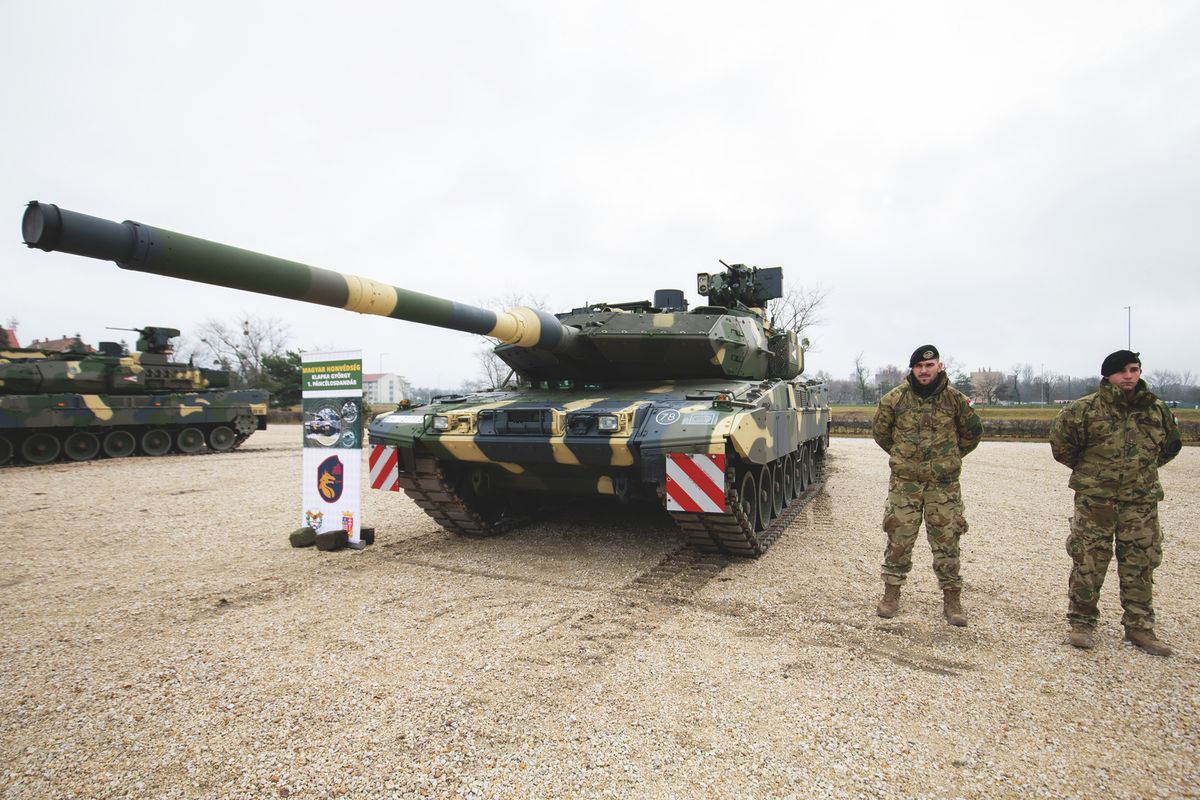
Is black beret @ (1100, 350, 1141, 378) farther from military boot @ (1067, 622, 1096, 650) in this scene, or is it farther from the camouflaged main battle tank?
the camouflaged main battle tank

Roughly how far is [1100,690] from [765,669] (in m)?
1.65

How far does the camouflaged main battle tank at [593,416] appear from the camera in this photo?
14.4ft

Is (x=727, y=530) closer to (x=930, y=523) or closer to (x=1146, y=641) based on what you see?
(x=930, y=523)

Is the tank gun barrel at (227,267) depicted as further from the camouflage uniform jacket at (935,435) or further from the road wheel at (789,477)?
the road wheel at (789,477)

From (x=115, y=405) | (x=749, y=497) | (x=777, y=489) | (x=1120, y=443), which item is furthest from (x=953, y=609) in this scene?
(x=115, y=405)

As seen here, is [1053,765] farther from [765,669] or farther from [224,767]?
[224,767]

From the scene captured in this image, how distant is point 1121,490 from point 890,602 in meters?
1.50

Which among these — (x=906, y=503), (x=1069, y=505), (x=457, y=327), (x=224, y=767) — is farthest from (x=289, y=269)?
(x=1069, y=505)

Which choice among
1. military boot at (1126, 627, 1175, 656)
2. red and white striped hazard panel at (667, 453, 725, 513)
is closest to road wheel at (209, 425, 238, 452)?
red and white striped hazard panel at (667, 453, 725, 513)

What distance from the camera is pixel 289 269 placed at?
3.67 metres

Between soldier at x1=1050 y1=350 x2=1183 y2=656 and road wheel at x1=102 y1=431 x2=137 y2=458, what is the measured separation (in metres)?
18.9

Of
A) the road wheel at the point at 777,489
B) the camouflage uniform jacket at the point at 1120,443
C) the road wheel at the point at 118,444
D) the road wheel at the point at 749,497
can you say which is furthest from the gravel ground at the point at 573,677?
the road wheel at the point at 118,444

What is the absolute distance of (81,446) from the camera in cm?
1545

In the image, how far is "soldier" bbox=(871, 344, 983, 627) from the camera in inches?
169
